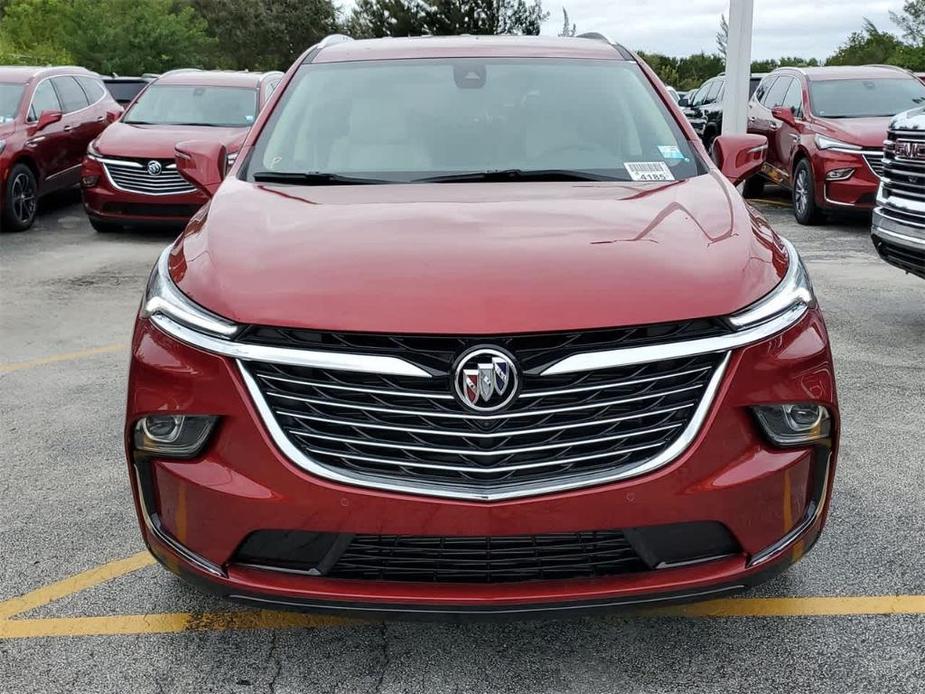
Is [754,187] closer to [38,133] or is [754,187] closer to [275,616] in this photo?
[38,133]

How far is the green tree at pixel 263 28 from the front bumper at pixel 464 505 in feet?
174

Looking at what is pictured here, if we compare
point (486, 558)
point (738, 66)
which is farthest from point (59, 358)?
point (738, 66)

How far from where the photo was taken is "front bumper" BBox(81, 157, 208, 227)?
10.8 m

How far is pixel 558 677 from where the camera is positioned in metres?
2.85

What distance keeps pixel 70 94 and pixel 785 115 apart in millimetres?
8552

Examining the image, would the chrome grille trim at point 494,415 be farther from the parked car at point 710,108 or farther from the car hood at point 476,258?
the parked car at point 710,108

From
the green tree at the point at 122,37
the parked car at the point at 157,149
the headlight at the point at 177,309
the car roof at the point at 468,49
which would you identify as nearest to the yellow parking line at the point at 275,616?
the headlight at the point at 177,309

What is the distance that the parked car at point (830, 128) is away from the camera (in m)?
10.8

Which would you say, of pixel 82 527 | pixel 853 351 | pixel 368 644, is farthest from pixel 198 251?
pixel 853 351

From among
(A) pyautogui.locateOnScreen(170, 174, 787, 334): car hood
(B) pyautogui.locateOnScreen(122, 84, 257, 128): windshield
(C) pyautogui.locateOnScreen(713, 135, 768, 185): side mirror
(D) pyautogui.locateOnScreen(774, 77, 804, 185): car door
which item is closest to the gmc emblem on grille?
(C) pyautogui.locateOnScreen(713, 135, 768, 185): side mirror

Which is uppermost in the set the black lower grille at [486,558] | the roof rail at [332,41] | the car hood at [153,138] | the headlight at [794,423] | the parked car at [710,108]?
the roof rail at [332,41]

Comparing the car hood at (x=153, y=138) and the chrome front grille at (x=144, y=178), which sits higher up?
the car hood at (x=153, y=138)

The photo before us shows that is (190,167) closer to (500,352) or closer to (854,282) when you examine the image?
(500,352)

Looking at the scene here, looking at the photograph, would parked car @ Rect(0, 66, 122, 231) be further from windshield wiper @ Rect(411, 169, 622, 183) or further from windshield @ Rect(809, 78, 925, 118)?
windshield wiper @ Rect(411, 169, 622, 183)
